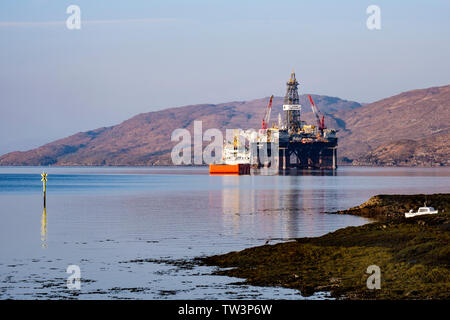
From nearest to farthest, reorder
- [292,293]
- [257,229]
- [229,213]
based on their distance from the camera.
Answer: [292,293]
[257,229]
[229,213]

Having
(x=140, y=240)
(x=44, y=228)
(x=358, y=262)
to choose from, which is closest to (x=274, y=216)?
(x=44, y=228)

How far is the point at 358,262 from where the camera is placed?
26688mm

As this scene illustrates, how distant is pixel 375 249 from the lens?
28.8m

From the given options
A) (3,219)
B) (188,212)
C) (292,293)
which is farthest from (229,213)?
(292,293)

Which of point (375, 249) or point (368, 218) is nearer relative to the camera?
point (375, 249)

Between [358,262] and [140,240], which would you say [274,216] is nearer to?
[140,240]

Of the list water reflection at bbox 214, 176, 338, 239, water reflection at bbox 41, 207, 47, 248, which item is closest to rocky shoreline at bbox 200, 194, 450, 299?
water reflection at bbox 214, 176, 338, 239

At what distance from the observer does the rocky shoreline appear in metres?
22.4
